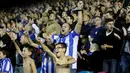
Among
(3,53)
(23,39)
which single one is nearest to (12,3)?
(23,39)

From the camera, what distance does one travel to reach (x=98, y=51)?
19.5 feet

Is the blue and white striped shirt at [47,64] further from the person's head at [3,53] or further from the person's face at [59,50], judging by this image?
the person's head at [3,53]

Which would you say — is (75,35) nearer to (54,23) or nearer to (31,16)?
(54,23)

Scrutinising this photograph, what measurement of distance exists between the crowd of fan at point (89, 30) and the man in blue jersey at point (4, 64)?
0.32ft

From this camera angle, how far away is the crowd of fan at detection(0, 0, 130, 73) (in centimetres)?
579

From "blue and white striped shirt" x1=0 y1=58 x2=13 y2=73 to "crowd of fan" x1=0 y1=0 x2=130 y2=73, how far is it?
9 cm

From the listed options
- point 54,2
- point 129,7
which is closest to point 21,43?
point 54,2

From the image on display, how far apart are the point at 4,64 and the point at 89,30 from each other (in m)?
1.97

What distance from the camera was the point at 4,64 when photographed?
7172 mm

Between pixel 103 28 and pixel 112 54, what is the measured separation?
436mm

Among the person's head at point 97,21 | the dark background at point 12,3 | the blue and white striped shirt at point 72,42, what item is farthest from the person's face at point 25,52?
the person's head at point 97,21

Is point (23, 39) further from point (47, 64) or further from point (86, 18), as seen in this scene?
point (86, 18)

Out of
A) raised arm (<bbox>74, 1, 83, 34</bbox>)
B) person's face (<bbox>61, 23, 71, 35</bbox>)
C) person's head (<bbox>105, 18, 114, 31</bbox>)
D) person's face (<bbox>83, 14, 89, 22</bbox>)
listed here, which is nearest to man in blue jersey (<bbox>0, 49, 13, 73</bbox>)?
person's face (<bbox>61, 23, 71, 35</bbox>)

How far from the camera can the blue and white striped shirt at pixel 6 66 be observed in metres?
7.12
